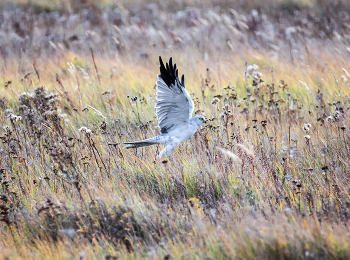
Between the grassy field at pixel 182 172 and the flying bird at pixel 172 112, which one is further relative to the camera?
the flying bird at pixel 172 112

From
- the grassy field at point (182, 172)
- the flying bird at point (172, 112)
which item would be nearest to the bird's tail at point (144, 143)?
the flying bird at point (172, 112)

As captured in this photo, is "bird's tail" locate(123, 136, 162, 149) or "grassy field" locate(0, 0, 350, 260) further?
"bird's tail" locate(123, 136, 162, 149)

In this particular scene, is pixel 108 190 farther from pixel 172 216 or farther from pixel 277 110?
pixel 277 110

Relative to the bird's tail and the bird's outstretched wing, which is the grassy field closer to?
the bird's tail

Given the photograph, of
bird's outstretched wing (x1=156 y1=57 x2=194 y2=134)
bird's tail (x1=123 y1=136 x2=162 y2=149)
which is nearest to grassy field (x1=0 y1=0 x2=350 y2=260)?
bird's tail (x1=123 y1=136 x2=162 y2=149)

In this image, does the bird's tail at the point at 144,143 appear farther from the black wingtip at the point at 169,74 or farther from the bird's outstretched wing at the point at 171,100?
the black wingtip at the point at 169,74

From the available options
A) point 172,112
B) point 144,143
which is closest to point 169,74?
point 172,112

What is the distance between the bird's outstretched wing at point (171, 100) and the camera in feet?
11.1

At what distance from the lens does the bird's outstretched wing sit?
11.1 ft

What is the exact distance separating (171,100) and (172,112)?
162mm

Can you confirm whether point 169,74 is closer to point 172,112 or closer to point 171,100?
point 171,100

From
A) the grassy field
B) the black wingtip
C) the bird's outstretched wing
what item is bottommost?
the grassy field

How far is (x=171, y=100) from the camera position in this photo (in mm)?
3506

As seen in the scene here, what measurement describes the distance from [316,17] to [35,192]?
9332 mm
